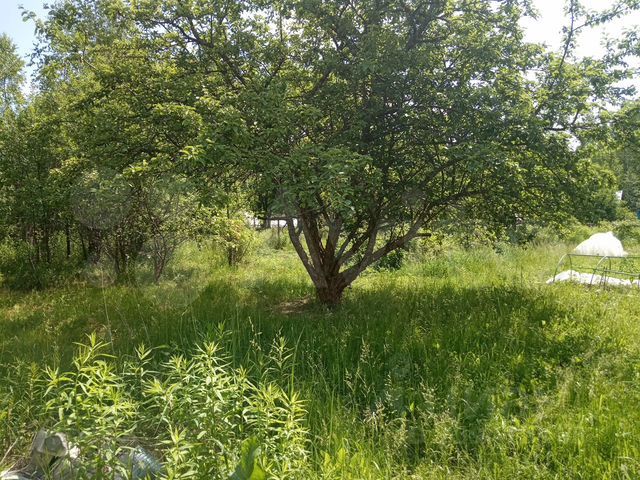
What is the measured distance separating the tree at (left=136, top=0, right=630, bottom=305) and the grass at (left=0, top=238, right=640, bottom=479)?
4.59 feet

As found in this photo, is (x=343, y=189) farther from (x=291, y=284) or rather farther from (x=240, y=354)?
(x=291, y=284)

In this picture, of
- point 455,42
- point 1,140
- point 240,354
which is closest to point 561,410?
point 240,354

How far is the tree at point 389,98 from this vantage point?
166 inches

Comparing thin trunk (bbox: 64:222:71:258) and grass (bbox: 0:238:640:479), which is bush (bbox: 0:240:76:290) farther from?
grass (bbox: 0:238:640:479)

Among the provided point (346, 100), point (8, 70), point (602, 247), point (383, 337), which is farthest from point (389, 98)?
point (8, 70)

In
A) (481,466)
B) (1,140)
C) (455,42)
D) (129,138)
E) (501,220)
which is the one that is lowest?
(481,466)

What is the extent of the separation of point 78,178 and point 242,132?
3.27 meters

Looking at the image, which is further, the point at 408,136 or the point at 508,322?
the point at 408,136

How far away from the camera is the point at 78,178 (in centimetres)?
579

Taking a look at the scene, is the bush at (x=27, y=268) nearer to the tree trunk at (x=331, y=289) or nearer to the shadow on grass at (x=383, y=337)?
the shadow on grass at (x=383, y=337)

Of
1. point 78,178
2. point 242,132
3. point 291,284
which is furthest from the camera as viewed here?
point 291,284

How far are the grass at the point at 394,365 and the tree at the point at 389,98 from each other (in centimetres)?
140

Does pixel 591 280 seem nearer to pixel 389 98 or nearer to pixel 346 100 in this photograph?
pixel 389 98

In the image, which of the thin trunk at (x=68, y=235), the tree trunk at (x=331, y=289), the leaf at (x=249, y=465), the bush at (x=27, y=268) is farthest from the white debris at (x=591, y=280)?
the thin trunk at (x=68, y=235)
